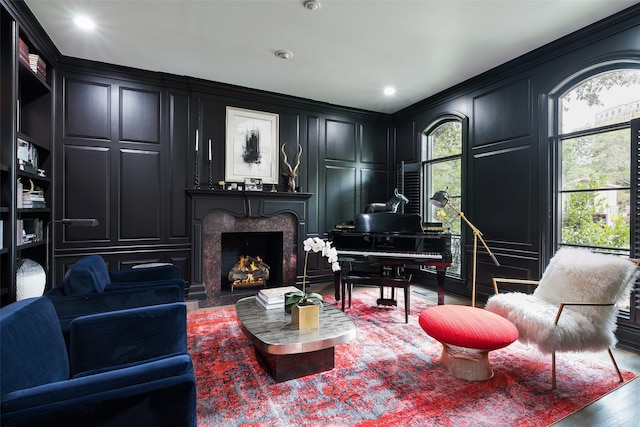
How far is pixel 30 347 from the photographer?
1.24 m

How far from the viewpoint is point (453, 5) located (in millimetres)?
2746

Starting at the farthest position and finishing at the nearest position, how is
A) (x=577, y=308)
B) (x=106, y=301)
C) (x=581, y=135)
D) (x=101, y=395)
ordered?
1. (x=581, y=135)
2. (x=577, y=308)
3. (x=106, y=301)
4. (x=101, y=395)

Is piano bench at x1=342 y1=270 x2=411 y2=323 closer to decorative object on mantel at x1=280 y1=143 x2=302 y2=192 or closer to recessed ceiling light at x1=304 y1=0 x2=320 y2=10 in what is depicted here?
decorative object on mantel at x1=280 y1=143 x2=302 y2=192

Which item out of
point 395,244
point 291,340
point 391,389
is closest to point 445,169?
point 395,244

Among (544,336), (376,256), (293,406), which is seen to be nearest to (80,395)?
(293,406)

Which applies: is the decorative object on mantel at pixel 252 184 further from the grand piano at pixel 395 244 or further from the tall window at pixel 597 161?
the tall window at pixel 597 161

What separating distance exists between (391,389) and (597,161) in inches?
122

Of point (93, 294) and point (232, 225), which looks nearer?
point (93, 294)

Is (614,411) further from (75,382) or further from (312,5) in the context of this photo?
(312,5)

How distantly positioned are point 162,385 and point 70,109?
3.93 meters

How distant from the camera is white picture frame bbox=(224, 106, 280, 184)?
14.9ft

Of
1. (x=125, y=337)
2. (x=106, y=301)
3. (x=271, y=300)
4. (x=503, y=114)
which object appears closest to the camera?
(x=125, y=337)

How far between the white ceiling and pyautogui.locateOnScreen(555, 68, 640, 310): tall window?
667 millimetres

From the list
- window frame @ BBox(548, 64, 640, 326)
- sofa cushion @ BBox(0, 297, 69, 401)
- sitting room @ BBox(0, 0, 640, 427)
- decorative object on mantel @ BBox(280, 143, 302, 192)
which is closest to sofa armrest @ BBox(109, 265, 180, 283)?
sitting room @ BBox(0, 0, 640, 427)
